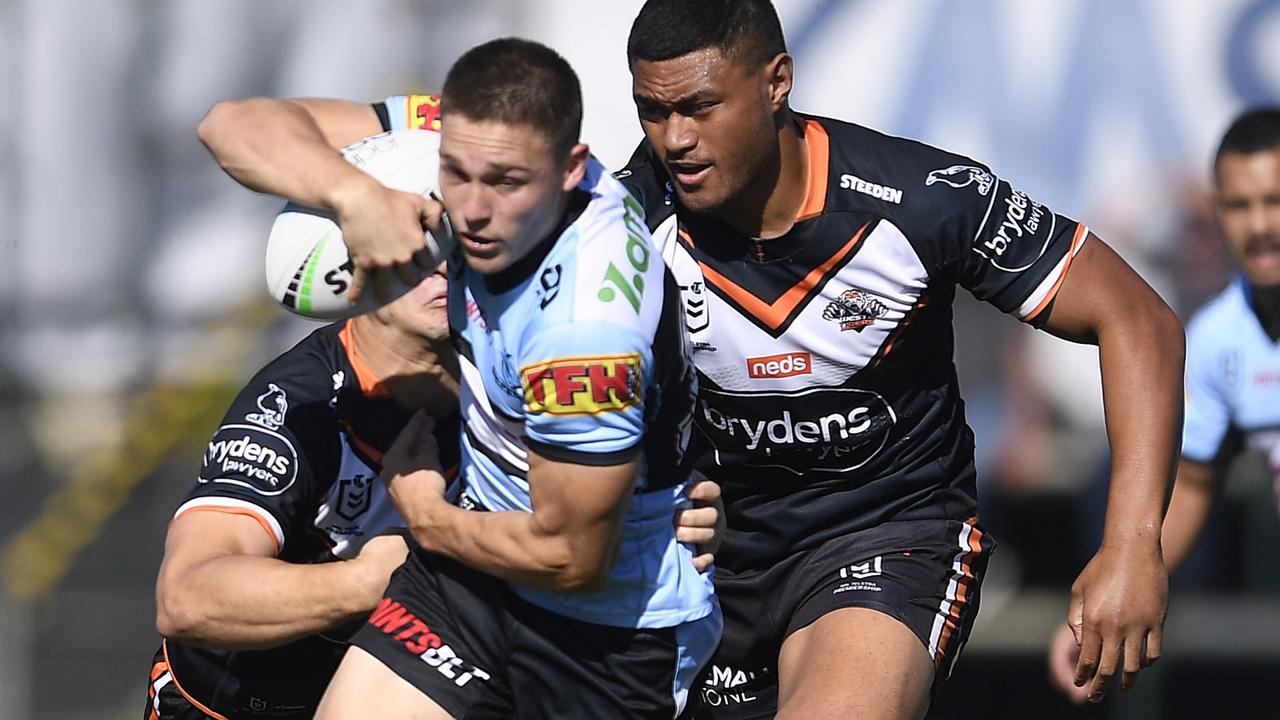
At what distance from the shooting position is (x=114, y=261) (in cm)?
880

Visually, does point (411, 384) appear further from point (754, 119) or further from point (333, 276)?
point (754, 119)

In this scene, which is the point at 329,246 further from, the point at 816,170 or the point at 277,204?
the point at 277,204

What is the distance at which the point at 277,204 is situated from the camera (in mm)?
8719

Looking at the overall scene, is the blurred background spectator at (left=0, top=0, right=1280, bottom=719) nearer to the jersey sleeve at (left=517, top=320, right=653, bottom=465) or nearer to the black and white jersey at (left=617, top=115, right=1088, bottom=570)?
the black and white jersey at (left=617, top=115, right=1088, bottom=570)

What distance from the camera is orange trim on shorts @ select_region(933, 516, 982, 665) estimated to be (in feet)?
13.5

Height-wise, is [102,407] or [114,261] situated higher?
[114,261]

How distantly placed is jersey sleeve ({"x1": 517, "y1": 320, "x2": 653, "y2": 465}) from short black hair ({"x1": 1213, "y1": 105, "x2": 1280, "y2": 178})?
4.12m

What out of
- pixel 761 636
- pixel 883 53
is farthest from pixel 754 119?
pixel 883 53

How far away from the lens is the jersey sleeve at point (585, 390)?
3244 millimetres

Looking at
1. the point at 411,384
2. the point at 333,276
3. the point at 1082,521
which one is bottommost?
the point at 1082,521

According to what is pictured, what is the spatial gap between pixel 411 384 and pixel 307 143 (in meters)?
0.74

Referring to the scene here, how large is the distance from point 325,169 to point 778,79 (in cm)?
123

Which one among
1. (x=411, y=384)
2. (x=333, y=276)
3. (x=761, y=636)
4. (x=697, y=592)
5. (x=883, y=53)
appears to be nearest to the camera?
(x=333, y=276)

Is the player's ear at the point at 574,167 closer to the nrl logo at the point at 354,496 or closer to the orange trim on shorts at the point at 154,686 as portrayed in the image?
the nrl logo at the point at 354,496
